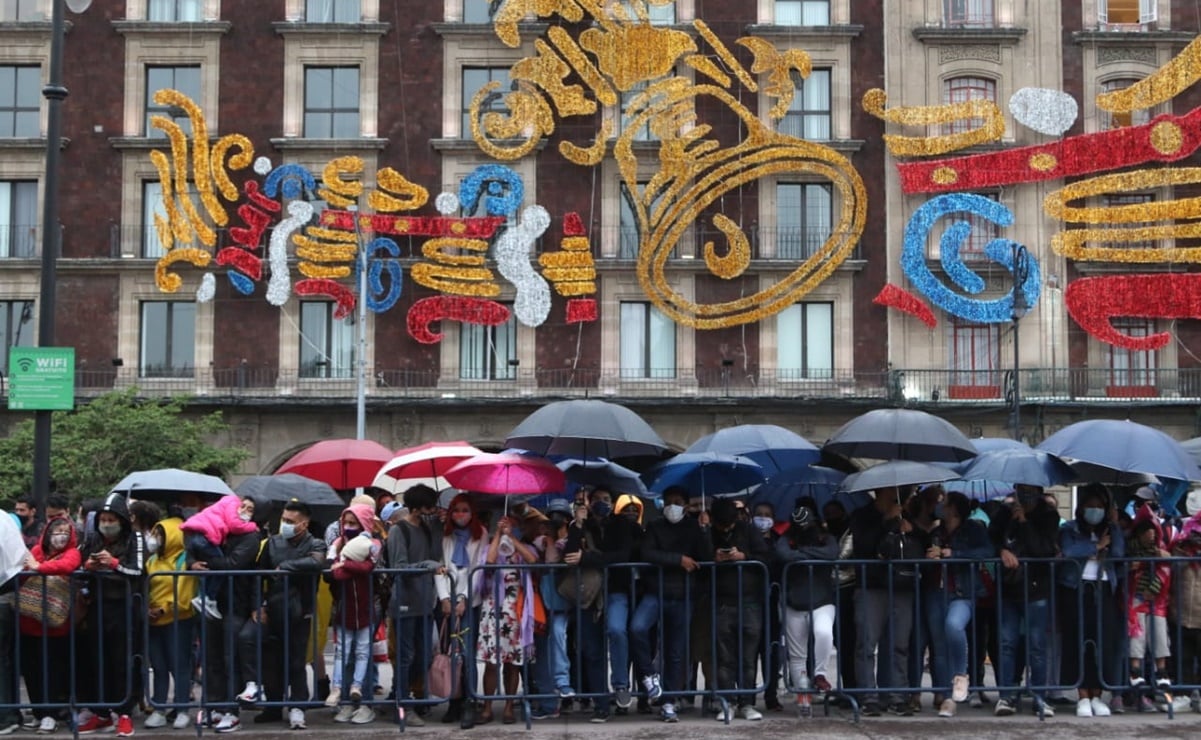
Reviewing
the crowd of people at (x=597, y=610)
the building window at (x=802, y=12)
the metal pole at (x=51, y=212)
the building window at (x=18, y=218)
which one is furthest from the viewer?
the building window at (x=802, y=12)

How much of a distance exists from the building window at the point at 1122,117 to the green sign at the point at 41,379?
94.2ft

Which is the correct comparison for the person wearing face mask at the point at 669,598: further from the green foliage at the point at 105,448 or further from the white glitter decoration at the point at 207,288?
the white glitter decoration at the point at 207,288

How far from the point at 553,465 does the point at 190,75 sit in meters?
27.3

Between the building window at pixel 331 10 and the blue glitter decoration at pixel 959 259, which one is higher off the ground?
the building window at pixel 331 10

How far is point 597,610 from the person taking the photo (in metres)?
12.9

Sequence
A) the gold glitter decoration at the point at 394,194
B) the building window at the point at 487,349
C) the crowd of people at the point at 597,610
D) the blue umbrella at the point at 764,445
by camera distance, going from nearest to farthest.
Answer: the crowd of people at the point at 597,610 → the blue umbrella at the point at 764,445 → the gold glitter decoration at the point at 394,194 → the building window at the point at 487,349

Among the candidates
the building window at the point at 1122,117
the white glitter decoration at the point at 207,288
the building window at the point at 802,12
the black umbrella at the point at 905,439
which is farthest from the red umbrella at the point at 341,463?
the building window at the point at 1122,117

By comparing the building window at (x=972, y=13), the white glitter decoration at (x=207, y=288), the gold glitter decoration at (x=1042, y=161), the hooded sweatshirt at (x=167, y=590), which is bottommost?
the hooded sweatshirt at (x=167, y=590)

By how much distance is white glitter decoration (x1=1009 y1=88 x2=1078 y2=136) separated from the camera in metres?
37.6

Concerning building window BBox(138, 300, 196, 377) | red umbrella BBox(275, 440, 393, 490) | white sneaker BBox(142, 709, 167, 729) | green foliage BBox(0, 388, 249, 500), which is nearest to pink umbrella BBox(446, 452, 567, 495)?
white sneaker BBox(142, 709, 167, 729)

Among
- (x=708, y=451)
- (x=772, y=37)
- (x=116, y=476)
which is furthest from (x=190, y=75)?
(x=708, y=451)

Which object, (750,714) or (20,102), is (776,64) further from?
(750,714)

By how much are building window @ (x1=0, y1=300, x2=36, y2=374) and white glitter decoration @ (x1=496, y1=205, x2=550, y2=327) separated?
437 inches

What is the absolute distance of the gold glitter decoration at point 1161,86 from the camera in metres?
37.5
